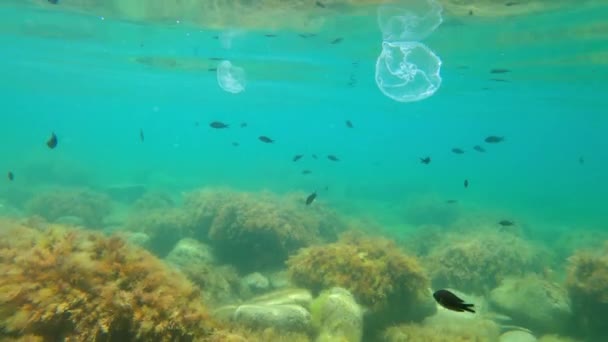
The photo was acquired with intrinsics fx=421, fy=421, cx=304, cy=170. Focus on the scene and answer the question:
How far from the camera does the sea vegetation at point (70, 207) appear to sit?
2077 cm

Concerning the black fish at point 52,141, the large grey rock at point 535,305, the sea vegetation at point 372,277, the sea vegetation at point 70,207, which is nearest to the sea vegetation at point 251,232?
the sea vegetation at point 372,277

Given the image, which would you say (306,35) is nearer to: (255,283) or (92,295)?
(255,283)

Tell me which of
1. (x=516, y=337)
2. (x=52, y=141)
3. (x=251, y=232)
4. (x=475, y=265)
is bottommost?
(x=475, y=265)

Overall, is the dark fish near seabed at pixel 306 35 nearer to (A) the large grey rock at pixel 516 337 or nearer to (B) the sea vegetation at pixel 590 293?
(B) the sea vegetation at pixel 590 293

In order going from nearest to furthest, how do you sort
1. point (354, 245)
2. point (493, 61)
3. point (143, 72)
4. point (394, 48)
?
point (354, 245)
point (394, 48)
point (493, 61)
point (143, 72)

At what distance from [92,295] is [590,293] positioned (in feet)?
35.9

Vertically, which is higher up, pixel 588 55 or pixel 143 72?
pixel 588 55

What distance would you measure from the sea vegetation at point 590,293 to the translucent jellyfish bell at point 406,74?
769cm

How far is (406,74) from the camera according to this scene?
1662 centimetres

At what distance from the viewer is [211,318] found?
5023 millimetres

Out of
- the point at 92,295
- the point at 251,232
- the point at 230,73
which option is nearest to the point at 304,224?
the point at 251,232

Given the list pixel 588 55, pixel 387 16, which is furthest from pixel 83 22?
pixel 588 55

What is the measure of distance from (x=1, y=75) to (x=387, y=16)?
6735 cm

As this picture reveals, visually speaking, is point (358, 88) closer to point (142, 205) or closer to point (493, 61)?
point (493, 61)
